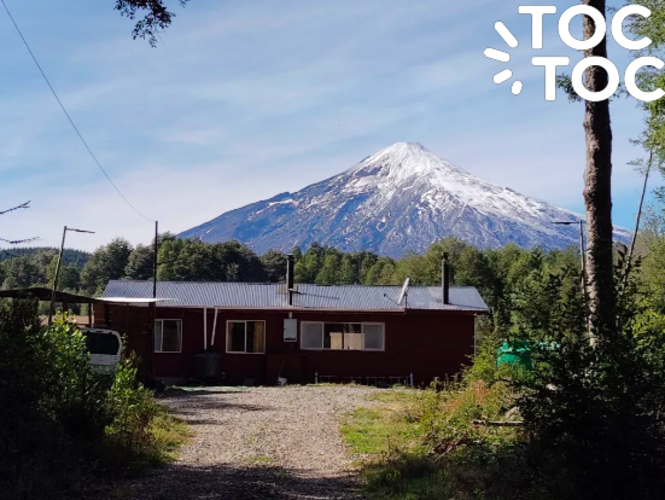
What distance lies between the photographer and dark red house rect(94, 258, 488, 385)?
2641 centimetres

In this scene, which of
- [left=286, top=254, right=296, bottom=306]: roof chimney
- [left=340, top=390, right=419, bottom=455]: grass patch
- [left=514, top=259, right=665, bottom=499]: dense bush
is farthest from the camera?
[left=286, top=254, right=296, bottom=306]: roof chimney

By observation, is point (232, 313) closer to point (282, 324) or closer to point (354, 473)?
point (282, 324)

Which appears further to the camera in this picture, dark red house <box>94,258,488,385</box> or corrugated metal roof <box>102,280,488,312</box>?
corrugated metal roof <box>102,280,488,312</box>

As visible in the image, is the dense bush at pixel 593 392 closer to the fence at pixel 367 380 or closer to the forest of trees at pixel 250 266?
the fence at pixel 367 380

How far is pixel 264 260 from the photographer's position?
102125 millimetres

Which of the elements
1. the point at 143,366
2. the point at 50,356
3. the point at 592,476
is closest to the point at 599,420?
the point at 592,476

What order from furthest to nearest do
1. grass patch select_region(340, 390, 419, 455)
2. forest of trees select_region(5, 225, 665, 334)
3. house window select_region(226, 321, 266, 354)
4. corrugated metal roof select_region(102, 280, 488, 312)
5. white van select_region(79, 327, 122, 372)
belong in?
forest of trees select_region(5, 225, 665, 334) → house window select_region(226, 321, 266, 354) → corrugated metal roof select_region(102, 280, 488, 312) → white van select_region(79, 327, 122, 372) → grass patch select_region(340, 390, 419, 455)

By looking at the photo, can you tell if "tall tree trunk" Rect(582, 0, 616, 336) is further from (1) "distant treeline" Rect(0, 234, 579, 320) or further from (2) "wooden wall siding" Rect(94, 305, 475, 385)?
(1) "distant treeline" Rect(0, 234, 579, 320)

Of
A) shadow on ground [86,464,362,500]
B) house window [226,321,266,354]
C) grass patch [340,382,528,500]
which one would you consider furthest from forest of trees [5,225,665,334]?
shadow on ground [86,464,362,500]

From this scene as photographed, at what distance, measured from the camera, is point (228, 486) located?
26.3ft

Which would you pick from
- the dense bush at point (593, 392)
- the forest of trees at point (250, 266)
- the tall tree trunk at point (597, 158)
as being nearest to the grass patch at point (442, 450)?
the dense bush at point (593, 392)

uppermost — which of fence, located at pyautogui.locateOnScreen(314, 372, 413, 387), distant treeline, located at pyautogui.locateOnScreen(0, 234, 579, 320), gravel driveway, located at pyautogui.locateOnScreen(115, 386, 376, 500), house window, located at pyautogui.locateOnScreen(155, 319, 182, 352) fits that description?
distant treeline, located at pyautogui.locateOnScreen(0, 234, 579, 320)

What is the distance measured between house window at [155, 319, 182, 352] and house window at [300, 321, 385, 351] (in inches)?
166

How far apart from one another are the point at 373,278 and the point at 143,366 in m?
84.9
